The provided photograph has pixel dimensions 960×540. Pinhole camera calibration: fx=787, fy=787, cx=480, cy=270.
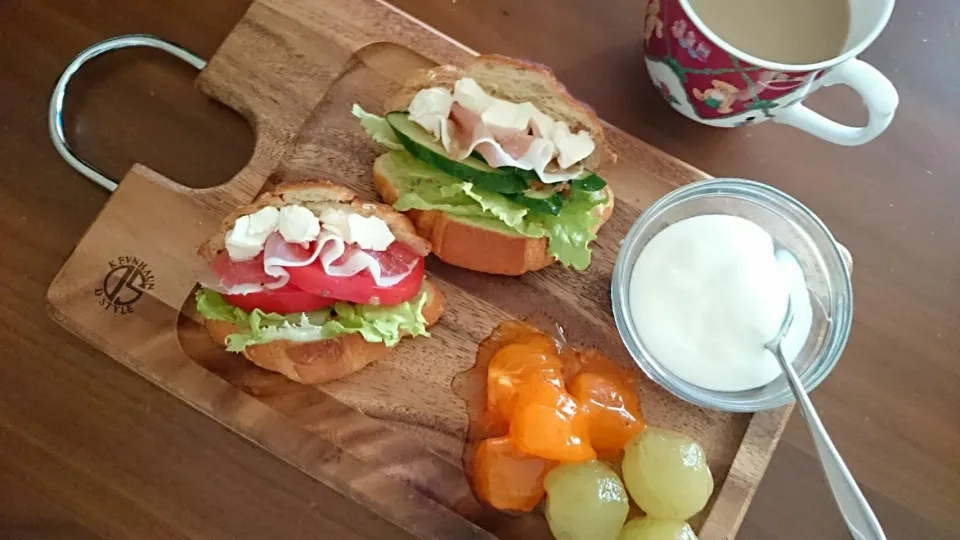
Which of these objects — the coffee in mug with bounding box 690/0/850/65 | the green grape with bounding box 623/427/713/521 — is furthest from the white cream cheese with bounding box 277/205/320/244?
the coffee in mug with bounding box 690/0/850/65

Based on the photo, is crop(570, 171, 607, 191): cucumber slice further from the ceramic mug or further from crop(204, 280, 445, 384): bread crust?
crop(204, 280, 445, 384): bread crust

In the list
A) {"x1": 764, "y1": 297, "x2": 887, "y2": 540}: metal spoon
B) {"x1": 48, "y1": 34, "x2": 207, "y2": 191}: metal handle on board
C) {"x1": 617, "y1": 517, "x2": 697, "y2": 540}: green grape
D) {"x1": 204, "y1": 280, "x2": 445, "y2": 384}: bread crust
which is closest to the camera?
{"x1": 764, "y1": 297, "x2": 887, "y2": 540}: metal spoon

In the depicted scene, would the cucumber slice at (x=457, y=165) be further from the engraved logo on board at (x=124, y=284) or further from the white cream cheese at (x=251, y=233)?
the engraved logo on board at (x=124, y=284)

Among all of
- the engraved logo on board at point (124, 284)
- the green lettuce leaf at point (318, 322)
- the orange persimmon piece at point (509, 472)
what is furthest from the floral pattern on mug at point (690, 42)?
the engraved logo on board at point (124, 284)

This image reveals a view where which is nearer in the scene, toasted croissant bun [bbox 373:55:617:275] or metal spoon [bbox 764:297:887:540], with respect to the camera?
metal spoon [bbox 764:297:887:540]

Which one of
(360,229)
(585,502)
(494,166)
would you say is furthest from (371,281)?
(585,502)
